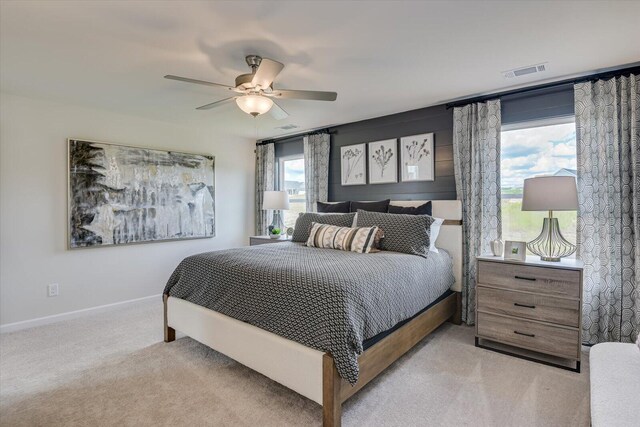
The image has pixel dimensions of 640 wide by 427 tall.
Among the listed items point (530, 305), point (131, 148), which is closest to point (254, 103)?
point (131, 148)

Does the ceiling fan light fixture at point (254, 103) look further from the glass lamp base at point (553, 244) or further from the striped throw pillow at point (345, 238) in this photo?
the glass lamp base at point (553, 244)

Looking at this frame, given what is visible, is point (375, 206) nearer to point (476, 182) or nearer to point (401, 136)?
point (401, 136)

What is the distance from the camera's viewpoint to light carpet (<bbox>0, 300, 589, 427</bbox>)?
190 centimetres

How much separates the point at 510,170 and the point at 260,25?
2.75 metres

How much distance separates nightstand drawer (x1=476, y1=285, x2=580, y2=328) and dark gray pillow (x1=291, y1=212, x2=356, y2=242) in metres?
1.45

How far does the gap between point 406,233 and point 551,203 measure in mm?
1147

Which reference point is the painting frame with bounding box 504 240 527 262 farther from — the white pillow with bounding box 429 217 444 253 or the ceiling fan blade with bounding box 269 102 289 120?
the ceiling fan blade with bounding box 269 102 289 120

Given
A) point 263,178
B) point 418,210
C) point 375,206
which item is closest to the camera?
point 418,210

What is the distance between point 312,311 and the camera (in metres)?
1.87

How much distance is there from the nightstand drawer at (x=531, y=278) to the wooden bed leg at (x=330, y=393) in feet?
5.78

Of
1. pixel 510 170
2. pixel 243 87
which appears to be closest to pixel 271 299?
pixel 243 87

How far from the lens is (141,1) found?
1.79 metres

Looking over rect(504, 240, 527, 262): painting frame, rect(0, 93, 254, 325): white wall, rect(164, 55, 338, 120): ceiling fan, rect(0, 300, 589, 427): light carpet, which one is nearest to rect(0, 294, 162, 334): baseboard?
rect(0, 93, 254, 325): white wall

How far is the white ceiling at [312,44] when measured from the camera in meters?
1.88
